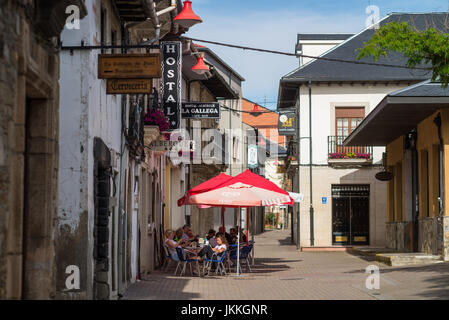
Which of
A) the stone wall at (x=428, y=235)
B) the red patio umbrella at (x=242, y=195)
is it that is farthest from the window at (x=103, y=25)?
the stone wall at (x=428, y=235)

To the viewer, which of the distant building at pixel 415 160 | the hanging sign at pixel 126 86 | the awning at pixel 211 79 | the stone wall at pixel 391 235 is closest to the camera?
the hanging sign at pixel 126 86

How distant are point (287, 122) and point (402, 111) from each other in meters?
13.6

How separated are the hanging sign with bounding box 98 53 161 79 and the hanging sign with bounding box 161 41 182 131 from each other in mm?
9002

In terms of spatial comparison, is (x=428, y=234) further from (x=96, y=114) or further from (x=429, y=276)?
(x=96, y=114)

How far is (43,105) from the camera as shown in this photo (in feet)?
30.7

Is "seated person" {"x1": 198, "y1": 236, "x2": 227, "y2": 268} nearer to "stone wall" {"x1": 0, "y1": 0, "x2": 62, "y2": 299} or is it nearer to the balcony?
"stone wall" {"x1": 0, "y1": 0, "x2": 62, "y2": 299}

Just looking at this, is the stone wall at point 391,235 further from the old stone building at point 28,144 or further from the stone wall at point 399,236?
the old stone building at point 28,144

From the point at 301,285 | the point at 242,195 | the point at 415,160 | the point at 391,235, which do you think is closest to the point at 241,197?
the point at 242,195

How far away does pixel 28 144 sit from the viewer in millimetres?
9234

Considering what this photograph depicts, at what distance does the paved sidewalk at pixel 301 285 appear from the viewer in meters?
13.7

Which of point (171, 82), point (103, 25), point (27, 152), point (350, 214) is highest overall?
point (171, 82)

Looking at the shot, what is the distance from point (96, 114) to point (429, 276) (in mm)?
7614

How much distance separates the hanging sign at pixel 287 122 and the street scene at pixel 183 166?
0.24ft

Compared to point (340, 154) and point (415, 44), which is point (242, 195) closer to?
point (415, 44)
